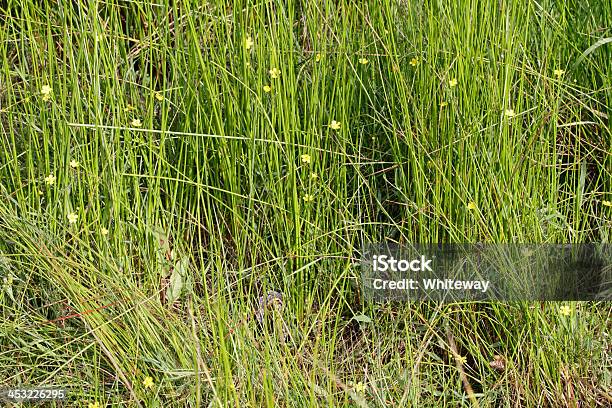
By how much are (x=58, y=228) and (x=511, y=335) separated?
3.71 ft

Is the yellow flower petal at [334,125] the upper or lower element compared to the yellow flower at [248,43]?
lower

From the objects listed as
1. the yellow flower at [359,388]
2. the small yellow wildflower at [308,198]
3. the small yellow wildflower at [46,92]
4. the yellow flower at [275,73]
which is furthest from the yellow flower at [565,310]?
the small yellow wildflower at [46,92]

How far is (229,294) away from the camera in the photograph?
1.85 m

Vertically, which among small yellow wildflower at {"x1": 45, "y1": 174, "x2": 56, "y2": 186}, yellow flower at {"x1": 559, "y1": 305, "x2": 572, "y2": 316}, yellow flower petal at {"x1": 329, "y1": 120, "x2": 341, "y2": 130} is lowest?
yellow flower at {"x1": 559, "y1": 305, "x2": 572, "y2": 316}

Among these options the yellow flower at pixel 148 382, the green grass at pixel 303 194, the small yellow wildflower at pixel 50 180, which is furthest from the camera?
the small yellow wildflower at pixel 50 180

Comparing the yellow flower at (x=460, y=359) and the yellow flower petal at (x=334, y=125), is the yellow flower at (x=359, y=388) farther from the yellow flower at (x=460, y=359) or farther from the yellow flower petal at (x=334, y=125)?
the yellow flower petal at (x=334, y=125)

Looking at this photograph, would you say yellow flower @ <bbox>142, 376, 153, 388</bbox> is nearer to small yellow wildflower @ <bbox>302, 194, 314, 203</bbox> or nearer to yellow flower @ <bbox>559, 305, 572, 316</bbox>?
small yellow wildflower @ <bbox>302, 194, 314, 203</bbox>

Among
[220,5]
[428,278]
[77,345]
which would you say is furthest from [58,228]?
[428,278]

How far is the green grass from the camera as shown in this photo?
183 centimetres

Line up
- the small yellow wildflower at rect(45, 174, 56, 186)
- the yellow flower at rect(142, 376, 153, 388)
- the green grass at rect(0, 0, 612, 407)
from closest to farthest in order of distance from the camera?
the yellow flower at rect(142, 376, 153, 388), the green grass at rect(0, 0, 612, 407), the small yellow wildflower at rect(45, 174, 56, 186)

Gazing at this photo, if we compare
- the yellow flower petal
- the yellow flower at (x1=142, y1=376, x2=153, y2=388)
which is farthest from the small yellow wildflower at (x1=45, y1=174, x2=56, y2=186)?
the yellow flower petal

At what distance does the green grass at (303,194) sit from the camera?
1.83 m

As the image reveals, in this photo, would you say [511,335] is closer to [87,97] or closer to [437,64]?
[437,64]

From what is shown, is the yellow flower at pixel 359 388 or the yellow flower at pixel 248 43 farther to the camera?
the yellow flower at pixel 248 43
